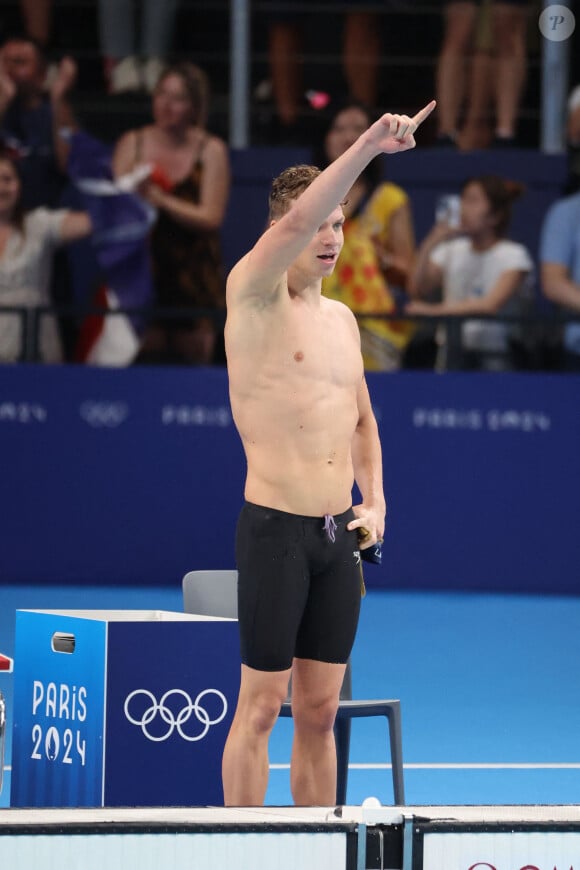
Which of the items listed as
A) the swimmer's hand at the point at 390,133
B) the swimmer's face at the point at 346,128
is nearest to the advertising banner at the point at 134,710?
the swimmer's hand at the point at 390,133

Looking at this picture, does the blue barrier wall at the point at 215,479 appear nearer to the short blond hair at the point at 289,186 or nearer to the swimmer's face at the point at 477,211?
the swimmer's face at the point at 477,211

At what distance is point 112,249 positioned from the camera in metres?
10.1

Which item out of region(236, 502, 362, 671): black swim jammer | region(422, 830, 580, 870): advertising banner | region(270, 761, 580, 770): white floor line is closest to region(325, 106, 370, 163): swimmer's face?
region(270, 761, 580, 770): white floor line

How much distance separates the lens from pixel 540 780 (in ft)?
18.2

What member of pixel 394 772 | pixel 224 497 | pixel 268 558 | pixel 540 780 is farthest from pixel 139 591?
pixel 268 558

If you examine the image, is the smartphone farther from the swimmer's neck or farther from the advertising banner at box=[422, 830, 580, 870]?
the advertising banner at box=[422, 830, 580, 870]

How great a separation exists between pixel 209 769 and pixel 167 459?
6059mm

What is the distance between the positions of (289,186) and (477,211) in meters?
6.25

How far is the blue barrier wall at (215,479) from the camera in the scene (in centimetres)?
1011

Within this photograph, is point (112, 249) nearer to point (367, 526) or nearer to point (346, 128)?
point (346, 128)

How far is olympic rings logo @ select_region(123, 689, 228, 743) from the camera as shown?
4203 mm

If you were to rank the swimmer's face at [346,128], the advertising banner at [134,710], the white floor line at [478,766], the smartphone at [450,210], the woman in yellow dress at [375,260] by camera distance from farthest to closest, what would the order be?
the smartphone at [450,210]
the woman in yellow dress at [375,260]
the swimmer's face at [346,128]
the white floor line at [478,766]
the advertising banner at [134,710]

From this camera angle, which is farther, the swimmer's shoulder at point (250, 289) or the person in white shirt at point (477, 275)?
the person in white shirt at point (477, 275)

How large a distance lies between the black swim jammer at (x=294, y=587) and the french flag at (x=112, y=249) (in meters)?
6.22
